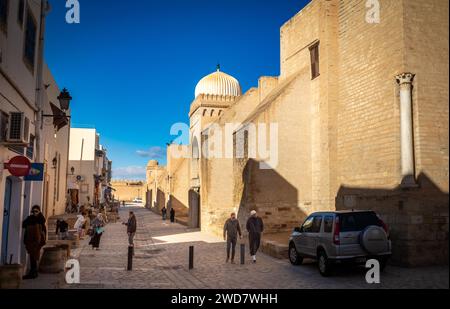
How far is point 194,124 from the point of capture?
4050 cm

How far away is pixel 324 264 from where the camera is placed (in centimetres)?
1074

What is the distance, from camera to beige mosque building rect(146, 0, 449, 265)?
12.7 metres

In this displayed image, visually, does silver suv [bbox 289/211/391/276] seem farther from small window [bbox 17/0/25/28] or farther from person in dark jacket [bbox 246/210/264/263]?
small window [bbox 17/0/25/28]

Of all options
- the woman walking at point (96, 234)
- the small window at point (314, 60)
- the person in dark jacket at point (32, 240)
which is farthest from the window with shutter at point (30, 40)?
the small window at point (314, 60)

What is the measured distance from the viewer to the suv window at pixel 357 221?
34.6 ft

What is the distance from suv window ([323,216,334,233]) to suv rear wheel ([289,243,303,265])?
1.94m

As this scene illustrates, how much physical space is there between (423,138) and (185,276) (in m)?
8.05

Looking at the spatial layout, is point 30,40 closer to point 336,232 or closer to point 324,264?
point 336,232

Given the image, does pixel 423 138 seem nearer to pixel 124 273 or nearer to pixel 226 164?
pixel 124 273

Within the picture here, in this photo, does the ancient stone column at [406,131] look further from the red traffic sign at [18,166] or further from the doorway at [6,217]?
the doorway at [6,217]

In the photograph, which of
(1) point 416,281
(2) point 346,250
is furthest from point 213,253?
(1) point 416,281

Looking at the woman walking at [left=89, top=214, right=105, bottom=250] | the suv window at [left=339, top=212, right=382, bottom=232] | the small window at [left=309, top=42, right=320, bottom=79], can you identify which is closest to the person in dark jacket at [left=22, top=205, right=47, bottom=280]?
the woman walking at [left=89, top=214, right=105, bottom=250]

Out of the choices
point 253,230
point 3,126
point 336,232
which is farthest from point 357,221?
point 3,126
